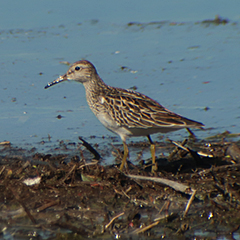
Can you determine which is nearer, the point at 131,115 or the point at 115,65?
the point at 131,115

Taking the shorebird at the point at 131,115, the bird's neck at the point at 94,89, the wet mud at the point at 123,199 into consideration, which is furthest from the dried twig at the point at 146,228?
the bird's neck at the point at 94,89

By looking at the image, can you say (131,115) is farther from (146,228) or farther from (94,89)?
(146,228)

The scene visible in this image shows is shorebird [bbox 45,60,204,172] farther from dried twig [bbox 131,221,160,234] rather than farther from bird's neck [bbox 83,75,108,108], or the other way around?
dried twig [bbox 131,221,160,234]

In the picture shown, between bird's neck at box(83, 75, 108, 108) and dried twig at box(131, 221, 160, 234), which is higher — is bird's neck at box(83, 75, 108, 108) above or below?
above

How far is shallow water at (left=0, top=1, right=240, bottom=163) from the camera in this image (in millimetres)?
8000

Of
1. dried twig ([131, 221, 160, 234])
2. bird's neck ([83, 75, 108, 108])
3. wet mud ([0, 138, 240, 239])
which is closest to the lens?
dried twig ([131, 221, 160, 234])

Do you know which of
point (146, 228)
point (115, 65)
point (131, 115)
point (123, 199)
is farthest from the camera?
point (115, 65)

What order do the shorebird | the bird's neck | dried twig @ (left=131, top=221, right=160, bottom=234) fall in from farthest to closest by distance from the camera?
1. the bird's neck
2. the shorebird
3. dried twig @ (left=131, top=221, right=160, bottom=234)

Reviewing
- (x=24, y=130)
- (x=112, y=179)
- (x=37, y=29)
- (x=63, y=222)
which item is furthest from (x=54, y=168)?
(x=37, y=29)

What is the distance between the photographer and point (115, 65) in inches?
405

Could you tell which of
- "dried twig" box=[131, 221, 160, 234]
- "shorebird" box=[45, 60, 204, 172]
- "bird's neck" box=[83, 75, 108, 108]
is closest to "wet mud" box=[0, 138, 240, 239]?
"dried twig" box=[131, 221, 160, 234]

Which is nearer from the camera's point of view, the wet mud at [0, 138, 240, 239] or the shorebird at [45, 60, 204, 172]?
the wet mud at [0, 138, 240, 239]

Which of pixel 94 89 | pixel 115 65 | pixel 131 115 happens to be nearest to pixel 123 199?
pixel 131 115

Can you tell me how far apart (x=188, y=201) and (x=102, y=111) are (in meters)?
1.97
